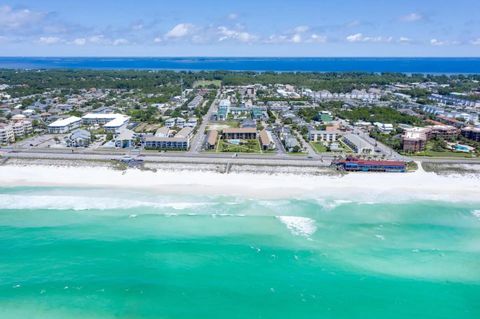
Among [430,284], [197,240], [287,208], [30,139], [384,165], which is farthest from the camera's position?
[30,139]

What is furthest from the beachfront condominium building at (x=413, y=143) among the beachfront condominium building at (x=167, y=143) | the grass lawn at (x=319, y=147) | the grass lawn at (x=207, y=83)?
the grass lawn at (x=207, y=83)

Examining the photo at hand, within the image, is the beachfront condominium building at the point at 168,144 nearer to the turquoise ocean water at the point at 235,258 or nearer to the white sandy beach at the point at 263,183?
the white sandy beach at the point at 263,183

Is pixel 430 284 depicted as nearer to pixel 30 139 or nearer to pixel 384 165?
pixel 384 165

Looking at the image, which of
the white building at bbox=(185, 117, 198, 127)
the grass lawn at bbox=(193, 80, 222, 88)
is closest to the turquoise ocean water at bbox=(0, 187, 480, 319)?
the white building at bbox=(185, 117, 198, 127)

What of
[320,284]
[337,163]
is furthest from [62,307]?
[337,163]

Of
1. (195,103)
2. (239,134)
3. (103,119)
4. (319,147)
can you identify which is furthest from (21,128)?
(319,147)

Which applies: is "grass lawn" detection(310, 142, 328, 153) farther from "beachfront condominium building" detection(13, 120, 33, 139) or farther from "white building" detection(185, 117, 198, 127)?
"beachfront condominium building" detection(13, 120, 33, 139)

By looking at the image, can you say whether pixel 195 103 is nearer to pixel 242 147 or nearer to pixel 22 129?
pixel 22 129
